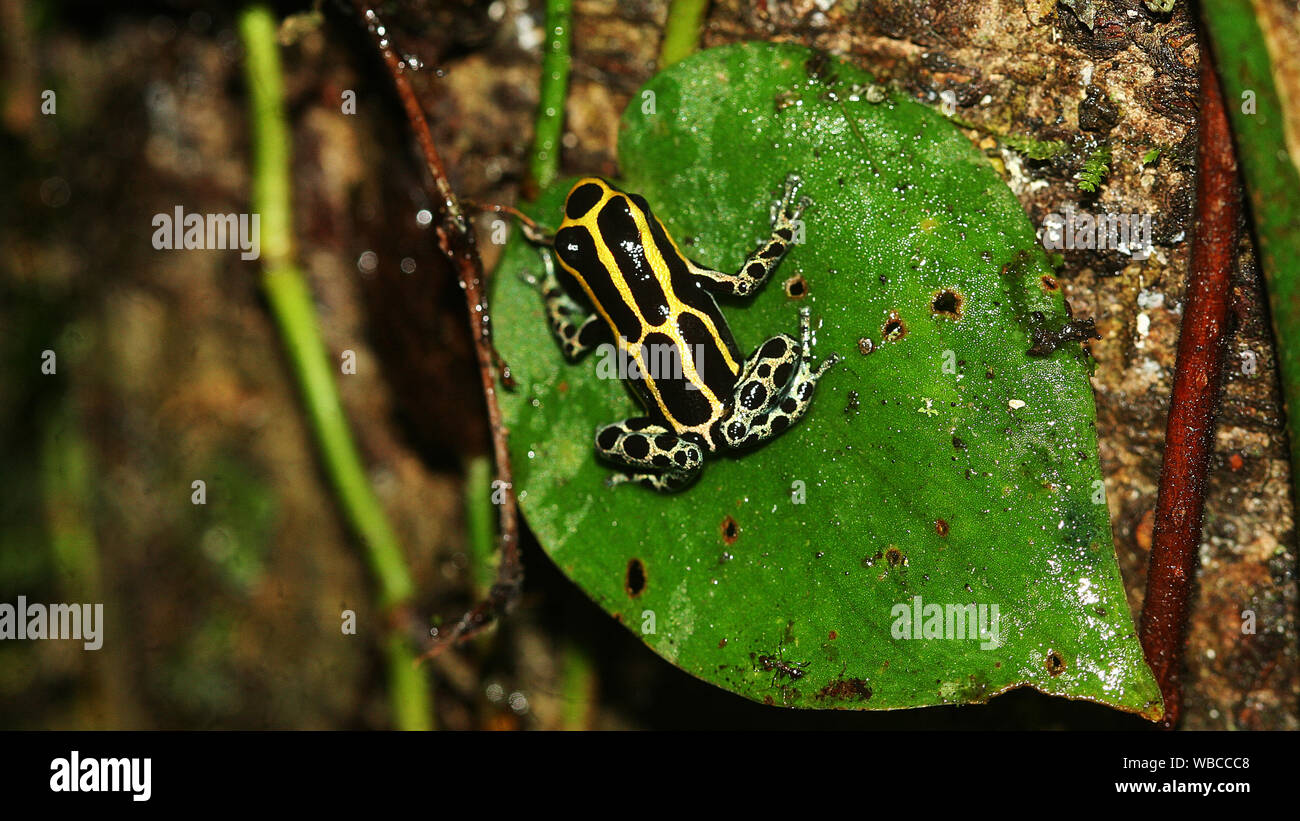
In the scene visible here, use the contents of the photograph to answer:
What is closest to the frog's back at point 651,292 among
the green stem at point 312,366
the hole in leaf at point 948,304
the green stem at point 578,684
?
the hole in leaf at point 948,304

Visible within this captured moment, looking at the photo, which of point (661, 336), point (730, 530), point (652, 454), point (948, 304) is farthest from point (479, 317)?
point (948, 304)

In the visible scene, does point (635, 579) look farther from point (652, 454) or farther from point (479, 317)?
point (479, 317)

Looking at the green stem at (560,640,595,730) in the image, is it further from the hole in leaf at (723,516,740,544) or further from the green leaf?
the hole in leaf at (723,516,740,544)

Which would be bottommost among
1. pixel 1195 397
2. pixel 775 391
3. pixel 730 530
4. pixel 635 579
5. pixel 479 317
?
pixel 635 579

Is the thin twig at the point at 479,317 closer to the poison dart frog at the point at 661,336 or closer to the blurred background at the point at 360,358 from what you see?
the poison dart frog at the point at 661,336

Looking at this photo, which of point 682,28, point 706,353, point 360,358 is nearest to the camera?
point 706,353

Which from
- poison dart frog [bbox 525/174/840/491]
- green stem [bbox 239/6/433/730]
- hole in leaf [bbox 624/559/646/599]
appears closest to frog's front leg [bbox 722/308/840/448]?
poison dart frog [bbox 525/174/840/491]
